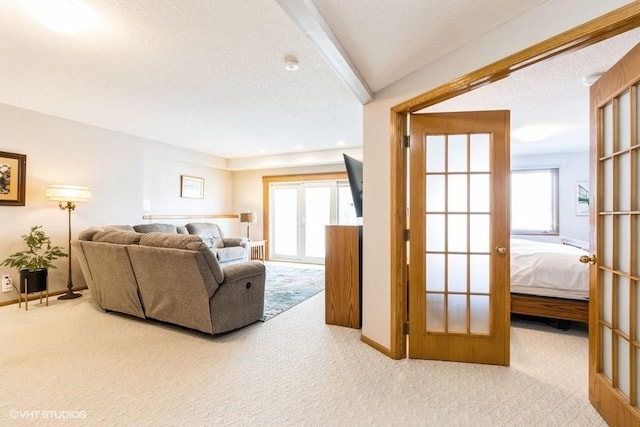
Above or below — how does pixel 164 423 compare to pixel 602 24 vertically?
below

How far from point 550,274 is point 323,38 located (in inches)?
115

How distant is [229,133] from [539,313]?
4608 mm

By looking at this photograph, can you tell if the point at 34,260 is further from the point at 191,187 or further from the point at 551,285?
the point at 551,285

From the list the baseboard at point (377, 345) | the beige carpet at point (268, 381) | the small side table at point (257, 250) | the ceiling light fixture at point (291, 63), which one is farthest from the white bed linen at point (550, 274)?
the small side table at point (257, 250)

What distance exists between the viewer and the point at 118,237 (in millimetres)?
2980

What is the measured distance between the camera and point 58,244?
3.96 meters

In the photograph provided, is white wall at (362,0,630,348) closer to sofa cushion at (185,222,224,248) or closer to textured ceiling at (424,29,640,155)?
textured ceiling at (424,29,640,155)

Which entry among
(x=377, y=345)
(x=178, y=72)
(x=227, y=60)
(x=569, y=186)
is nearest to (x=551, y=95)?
(x=377, y=345)

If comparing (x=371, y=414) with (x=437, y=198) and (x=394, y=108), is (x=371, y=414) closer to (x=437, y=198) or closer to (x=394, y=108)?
(x=437, y=198)

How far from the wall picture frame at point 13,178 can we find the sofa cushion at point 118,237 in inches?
50.5

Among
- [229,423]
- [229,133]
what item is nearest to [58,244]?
[229,133]

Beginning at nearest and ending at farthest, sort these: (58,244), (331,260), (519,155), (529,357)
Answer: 1. (529,357)
2. (331,260)
3. (58,244)
4. (519,155)
